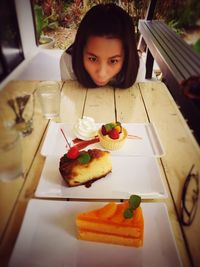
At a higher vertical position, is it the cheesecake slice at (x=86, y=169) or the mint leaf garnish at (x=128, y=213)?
the mint leaf garnish at (x=128, y=213)

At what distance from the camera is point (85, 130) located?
0.80 metres

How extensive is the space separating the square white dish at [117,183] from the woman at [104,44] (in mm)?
362

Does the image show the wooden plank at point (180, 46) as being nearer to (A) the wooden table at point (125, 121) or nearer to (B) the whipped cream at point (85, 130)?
(A) the wooden table at point (125, 121)

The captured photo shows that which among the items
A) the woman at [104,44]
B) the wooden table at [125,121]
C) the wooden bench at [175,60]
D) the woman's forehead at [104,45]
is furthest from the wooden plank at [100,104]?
the wooden bench at [175,60]

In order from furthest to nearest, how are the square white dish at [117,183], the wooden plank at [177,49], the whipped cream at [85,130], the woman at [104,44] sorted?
the whipped cream at [85,130]
the woman at [104,44]
the square white dish at [117,183]
the wooden plank at [177,49]

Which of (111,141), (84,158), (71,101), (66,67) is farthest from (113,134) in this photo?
(66,67)

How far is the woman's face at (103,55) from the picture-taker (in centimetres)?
79

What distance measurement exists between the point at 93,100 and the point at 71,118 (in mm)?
181

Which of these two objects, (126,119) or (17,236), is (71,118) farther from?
(17,236)

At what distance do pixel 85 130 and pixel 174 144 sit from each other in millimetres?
292

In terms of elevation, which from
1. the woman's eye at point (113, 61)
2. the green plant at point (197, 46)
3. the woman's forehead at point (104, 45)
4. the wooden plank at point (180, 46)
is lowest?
the woman's eye at point (113, 61)

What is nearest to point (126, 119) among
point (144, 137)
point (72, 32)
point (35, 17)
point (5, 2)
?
point (144, 137)

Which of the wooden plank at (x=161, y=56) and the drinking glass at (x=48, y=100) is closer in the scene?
the wooden plank at (x=161, y=56)

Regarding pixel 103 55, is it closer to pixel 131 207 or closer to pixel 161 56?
pixel 161 56
